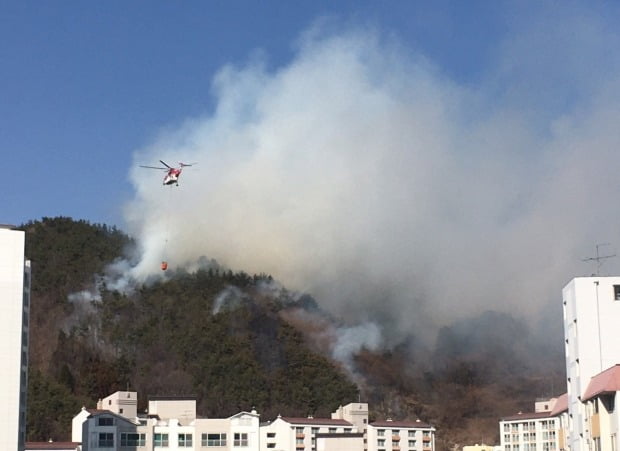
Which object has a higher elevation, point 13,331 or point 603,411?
point 13,331

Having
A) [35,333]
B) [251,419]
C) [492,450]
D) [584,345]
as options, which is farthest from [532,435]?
[584,345]

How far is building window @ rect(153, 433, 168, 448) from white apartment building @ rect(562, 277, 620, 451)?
61633mm

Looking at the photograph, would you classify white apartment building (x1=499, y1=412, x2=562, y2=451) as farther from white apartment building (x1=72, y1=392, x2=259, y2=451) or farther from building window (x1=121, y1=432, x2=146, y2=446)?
building window (x1=121, y1=432, x2=146, y2=446)

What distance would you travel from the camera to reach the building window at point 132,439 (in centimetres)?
12431

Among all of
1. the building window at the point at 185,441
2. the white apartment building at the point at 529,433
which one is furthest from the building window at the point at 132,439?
the white apartment building at the point at 529,433

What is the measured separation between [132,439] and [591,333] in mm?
64357

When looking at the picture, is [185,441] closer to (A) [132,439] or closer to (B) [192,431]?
(B) [192,431]

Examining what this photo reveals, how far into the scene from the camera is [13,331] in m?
88.6

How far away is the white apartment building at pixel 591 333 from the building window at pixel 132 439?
60961mm

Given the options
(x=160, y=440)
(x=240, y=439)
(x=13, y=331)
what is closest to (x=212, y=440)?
(x=240, y=439)

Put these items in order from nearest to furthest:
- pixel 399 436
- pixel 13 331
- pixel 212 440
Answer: pixel 13 331 < pixel 212 440 < pixel 399 436

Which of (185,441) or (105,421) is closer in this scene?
(105,421)

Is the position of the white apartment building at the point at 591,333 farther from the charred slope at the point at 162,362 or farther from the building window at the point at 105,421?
the charred slope at the point at 162,362

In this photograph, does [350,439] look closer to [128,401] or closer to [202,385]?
[128,401]
